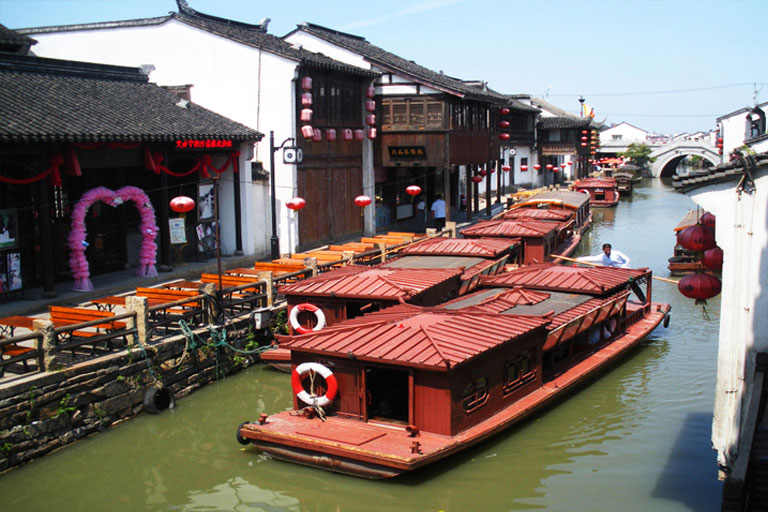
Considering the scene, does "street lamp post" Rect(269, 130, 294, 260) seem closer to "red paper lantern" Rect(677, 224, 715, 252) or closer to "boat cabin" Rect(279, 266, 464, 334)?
"boat cabin" Rect(279, 266, 464, 334)

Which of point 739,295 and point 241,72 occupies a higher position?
point 241,72

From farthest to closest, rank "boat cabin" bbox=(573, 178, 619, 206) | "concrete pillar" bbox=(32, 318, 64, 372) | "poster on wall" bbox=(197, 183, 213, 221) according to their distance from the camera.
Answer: "boat cabin" bbox=(573, 178, 619, 206), "poster on wall" bbox=(197, 183, 213, 221), "concrete pillar" bbox=(32, 318, 64, 372)

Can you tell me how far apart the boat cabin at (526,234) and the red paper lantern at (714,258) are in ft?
38.9

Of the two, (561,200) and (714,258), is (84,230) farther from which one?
(561,200)

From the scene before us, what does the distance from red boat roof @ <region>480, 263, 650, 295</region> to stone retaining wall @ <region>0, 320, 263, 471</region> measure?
572 cm

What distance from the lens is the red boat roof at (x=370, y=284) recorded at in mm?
13125

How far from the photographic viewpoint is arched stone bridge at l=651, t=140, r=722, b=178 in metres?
70.3

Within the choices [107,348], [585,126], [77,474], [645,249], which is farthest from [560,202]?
[585,126]

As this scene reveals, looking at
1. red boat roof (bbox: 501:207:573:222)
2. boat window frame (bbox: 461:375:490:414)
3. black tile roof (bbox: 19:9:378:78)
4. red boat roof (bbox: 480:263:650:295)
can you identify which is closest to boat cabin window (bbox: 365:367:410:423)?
boat window frame (bbox: 461:375:490:414)

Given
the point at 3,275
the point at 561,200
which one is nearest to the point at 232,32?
the point at 3,275

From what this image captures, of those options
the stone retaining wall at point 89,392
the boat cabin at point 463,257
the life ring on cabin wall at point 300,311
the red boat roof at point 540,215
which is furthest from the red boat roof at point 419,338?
the red boat roof at point 540,215

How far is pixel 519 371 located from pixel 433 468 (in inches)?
82.1

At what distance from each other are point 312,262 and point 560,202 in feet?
52.7

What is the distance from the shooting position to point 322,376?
10148mm
